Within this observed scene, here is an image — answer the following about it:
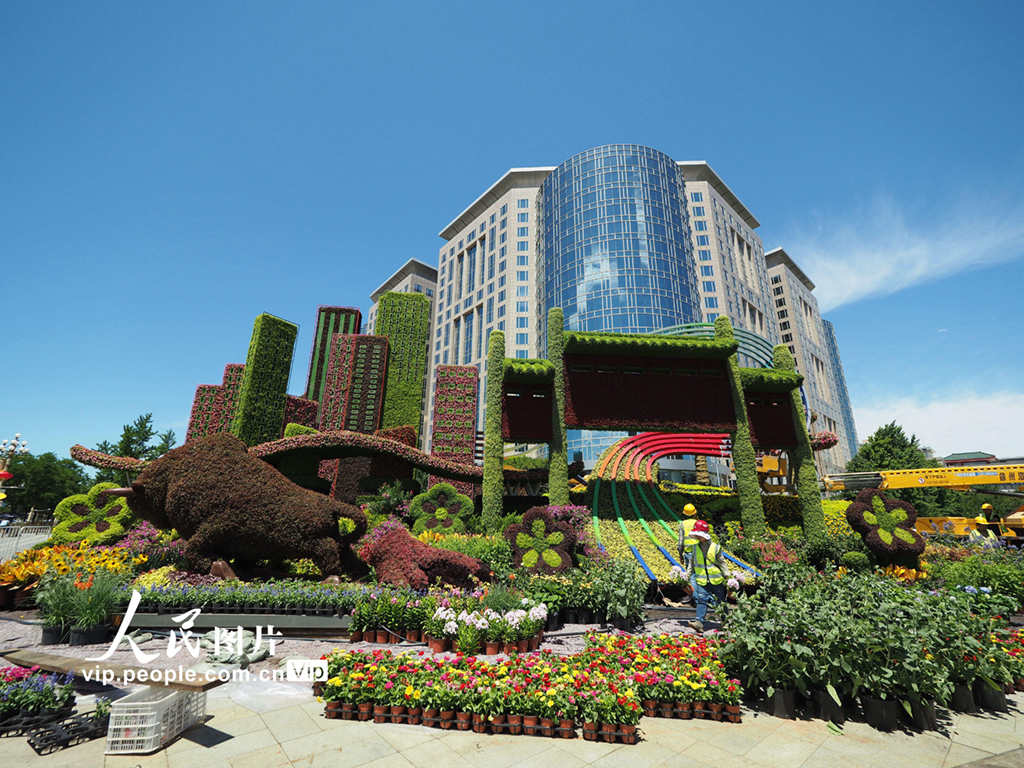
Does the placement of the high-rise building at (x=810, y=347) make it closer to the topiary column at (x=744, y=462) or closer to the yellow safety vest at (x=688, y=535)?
the topiary column at (x=744, y=462)

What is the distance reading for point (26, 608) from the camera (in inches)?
419

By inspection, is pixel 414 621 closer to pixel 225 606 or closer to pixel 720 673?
pixel 225 606

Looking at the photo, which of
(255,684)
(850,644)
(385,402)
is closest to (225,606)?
(255,684)

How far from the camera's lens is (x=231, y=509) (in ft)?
Result: 37.1

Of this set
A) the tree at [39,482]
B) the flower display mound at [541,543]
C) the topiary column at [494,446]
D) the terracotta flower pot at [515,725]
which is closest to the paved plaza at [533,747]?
the terracotta flower pot at [515,725]

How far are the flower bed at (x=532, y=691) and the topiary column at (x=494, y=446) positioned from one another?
532 inches

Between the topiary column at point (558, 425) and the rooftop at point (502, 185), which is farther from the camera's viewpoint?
the rooftop at point (502, 185)

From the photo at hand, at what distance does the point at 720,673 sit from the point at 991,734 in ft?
9.79

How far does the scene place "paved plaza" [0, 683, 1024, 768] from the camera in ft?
14.4

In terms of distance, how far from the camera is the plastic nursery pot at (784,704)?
5566 mm

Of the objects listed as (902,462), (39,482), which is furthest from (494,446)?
(39,482)

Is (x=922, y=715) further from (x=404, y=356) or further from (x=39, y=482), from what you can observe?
(x=39, y=482)

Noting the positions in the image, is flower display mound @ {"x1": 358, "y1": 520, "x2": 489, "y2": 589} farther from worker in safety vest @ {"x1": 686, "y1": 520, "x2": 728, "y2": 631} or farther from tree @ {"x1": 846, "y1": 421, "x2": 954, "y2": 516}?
tree @ {"x1": 846, "y1": 421, "x2": 954, "y2": 516}

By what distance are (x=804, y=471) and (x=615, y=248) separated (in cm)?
4033
